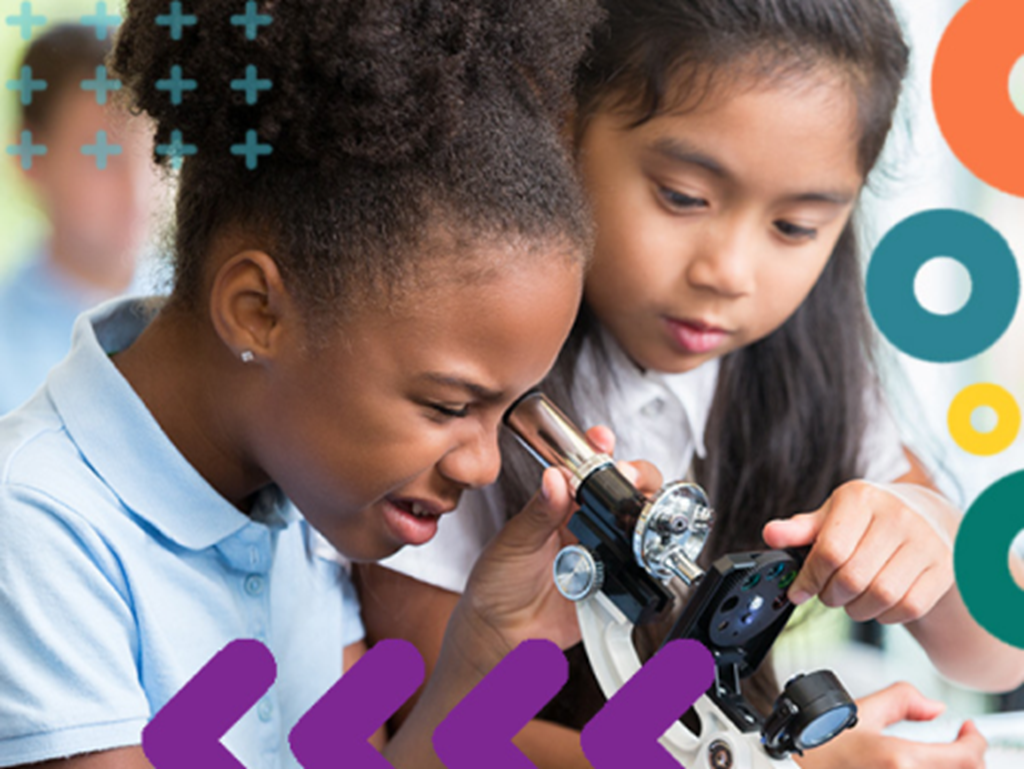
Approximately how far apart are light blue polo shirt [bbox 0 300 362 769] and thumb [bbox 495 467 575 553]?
0.47 feet

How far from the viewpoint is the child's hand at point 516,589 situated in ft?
2.57

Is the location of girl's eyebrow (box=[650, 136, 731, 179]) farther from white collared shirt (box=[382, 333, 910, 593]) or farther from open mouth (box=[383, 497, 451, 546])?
open mouth (box=[383, 497, 451, 546])

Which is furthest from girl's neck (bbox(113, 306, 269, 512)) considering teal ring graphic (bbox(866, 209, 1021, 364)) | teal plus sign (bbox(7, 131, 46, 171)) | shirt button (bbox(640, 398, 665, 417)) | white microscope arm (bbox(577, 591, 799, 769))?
teal ring graphic (bbox(866, 209, 1021, 364))

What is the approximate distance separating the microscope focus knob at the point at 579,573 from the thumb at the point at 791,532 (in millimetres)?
93

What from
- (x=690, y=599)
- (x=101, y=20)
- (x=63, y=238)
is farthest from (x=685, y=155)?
(x=63, y=238)

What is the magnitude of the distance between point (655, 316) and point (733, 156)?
0.12m

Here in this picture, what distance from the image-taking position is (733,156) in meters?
0.79

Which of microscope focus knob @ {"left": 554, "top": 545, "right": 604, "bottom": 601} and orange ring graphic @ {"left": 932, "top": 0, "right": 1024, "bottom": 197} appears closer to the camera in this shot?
microscope focus knob @ {"left": 554, "top": 545, "right": 604, "bottom": 601}

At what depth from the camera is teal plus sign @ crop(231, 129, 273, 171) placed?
63 cm

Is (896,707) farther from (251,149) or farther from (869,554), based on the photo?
(251,149)

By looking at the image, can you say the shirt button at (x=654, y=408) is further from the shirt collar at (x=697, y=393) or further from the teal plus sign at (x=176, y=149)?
the teal plus sign at (x=176, y=149)

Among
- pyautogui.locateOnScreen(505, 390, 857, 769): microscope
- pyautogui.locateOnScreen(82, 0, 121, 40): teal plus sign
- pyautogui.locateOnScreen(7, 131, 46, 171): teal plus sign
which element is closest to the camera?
pyautogui.locateOnScreen(505, 390, 857, 769): microscope

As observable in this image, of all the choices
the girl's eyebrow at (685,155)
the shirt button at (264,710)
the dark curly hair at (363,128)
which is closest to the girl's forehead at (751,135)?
the girl's eyebrow at (685,155)

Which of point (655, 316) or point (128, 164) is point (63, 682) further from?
point (128, 164)
